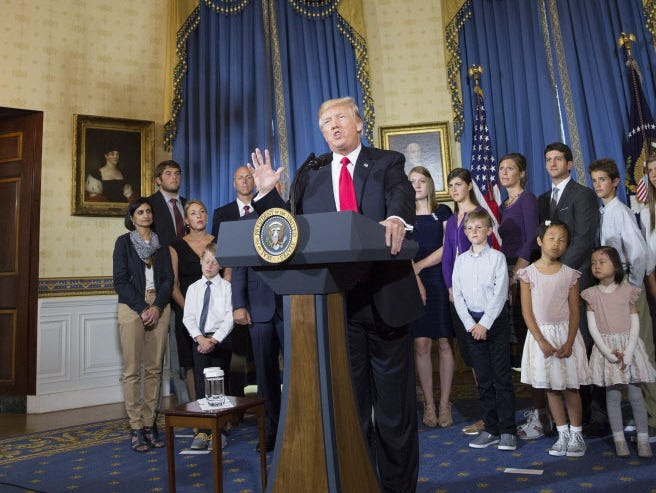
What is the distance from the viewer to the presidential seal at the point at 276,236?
5.48ft

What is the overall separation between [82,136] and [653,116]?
4911 mm

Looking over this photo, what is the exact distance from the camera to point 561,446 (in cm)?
323

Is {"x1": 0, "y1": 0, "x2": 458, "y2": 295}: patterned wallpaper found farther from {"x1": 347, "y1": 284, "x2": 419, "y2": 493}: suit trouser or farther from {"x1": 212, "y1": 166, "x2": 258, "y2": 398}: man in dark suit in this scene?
{"x1": 347, "y1": 284, "x2": 419, "y2": 493}: suit trouser

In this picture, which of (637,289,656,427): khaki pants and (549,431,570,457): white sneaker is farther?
(637,289,656,427): khaki pants

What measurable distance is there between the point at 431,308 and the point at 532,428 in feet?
3.20

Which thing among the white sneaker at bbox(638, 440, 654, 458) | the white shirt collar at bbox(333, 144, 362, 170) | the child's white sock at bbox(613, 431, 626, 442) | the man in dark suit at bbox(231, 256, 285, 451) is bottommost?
the white sneaker at bbox(638, 440, 654, 458)

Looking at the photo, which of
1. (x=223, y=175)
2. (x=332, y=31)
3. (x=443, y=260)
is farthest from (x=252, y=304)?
(x=332, y=31)

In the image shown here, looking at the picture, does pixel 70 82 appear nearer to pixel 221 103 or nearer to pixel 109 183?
pixel 109 183

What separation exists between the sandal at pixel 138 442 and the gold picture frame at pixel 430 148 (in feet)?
11.7

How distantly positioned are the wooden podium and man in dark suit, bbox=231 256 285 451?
1.87 metres

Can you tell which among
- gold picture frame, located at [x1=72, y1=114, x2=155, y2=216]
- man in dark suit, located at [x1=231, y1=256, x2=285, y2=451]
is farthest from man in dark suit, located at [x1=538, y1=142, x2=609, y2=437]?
gold picture frame, located at [x1=72, y1=114, x2=155, y2=216]

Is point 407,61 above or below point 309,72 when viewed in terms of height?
above

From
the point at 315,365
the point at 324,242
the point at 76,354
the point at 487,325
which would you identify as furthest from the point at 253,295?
the point at 76,354

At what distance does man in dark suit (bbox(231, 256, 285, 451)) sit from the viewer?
367 cm
